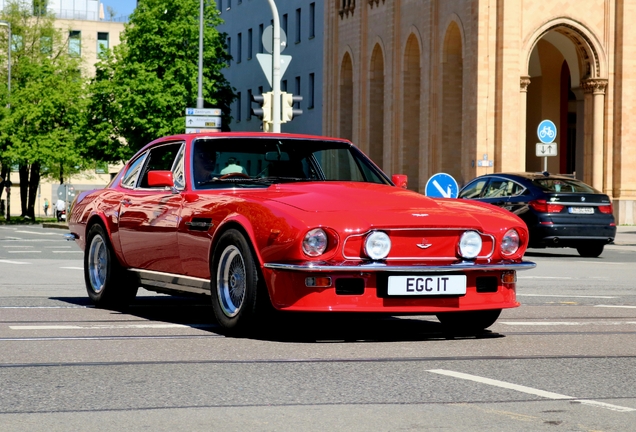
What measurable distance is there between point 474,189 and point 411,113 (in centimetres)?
2538

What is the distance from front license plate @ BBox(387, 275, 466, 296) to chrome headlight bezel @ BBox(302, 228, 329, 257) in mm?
497

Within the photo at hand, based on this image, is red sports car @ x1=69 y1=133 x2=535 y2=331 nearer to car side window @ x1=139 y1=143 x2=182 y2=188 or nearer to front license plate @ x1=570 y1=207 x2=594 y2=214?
car side window @ x1=139 y1=143 x2=182 y2=188

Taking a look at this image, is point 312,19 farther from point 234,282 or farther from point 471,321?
point 234,282

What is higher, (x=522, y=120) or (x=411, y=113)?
(x=411, y=113)

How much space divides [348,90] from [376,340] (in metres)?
50.2

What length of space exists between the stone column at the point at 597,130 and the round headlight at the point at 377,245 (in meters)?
36.7

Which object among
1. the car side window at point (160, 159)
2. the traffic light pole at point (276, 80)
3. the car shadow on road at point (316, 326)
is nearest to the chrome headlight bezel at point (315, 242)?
the car shadow on road at point (316, 326)

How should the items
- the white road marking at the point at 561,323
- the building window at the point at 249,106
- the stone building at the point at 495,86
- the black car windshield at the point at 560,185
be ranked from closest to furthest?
the white road marking at the point at 561,323, the black car windshield at the point at 560,185, the stone building at the point at 495,86, the building window at the point at 249,106

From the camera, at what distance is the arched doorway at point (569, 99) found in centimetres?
4412

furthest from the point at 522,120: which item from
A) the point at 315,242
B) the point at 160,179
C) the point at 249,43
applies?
the point at 315,242

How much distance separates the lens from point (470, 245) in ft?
28.7

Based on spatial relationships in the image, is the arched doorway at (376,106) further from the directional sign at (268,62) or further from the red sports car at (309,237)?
the red sports car at (309,237)

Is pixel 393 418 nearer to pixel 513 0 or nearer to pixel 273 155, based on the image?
pixel 273 155

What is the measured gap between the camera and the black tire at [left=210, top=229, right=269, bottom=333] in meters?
8.66
